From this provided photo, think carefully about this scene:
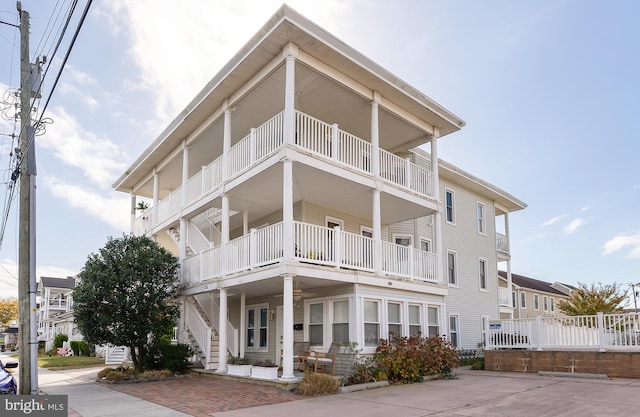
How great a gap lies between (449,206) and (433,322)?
8.33 meters

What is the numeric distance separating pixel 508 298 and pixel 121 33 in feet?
79.1

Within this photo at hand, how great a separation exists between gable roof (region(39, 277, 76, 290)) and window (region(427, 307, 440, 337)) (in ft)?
179

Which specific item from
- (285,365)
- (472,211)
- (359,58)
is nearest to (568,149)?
(472,211)

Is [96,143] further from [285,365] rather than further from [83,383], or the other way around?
[285,365]

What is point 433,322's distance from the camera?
17.9m

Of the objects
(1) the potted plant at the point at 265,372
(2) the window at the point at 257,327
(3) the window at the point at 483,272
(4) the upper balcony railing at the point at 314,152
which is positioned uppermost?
(4) the upper balcony railing at the point at 314,152

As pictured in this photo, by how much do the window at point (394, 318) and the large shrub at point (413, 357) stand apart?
53 cm

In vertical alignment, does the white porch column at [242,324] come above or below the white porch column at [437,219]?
below

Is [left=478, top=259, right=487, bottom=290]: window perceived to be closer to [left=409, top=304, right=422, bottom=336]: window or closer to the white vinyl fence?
the white vinyl fence

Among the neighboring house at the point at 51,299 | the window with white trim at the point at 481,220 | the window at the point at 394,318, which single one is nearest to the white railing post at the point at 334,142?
the window at the point at 394,318

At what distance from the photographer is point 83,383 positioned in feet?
53.1

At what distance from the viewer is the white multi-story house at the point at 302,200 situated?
14117mm

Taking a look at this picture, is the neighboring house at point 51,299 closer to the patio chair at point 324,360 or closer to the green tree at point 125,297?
the green tree at point 125,297

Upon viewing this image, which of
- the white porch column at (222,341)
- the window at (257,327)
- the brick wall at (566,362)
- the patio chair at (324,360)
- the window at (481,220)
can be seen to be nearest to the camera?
the patio chair at (324,360)
